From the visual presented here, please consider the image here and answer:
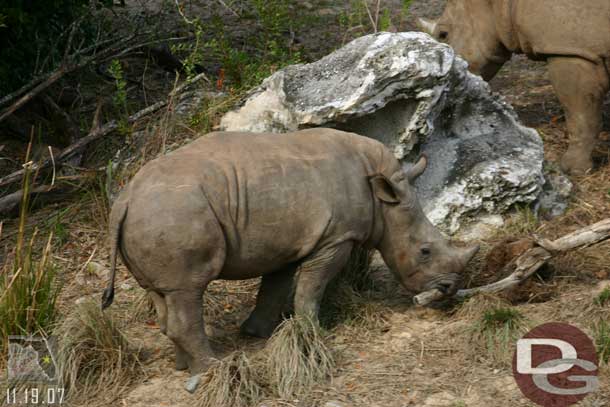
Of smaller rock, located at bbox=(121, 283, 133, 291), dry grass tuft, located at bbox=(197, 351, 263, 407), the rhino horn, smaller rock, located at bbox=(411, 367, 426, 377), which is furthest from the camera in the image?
the rhino horn

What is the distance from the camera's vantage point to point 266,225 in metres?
5.80

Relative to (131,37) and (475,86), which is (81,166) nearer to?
(131,37)

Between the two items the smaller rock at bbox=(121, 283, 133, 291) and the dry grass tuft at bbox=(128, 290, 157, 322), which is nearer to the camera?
the dry grass tuft at bbox=(128, 290, 157, 322)

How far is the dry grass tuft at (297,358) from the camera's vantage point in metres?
5.61

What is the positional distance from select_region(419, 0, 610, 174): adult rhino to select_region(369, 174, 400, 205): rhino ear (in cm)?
302

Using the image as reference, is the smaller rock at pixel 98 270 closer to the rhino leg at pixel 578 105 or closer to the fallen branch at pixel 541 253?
the fallen branch at pixel 541 253

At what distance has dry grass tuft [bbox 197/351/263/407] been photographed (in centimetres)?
543

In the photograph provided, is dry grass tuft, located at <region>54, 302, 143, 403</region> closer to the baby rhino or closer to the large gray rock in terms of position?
the baby rhino

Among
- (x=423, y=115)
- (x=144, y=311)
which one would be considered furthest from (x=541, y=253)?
(x=144, y=311)

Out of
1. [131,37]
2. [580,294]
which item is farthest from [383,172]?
[131,37]

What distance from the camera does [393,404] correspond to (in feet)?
18.1

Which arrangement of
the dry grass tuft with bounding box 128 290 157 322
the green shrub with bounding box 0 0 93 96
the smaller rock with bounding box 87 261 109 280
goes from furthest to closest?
the green shrub with bounding box 0 0 93 96 → the smaller rock with bounding box 87 261 109 280 → the dry grass tuft with bounding box 128 290 157 322

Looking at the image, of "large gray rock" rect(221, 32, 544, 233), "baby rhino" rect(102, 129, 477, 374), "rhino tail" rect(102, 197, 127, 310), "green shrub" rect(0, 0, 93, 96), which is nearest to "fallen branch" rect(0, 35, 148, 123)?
"green shrub" rect(0, 0, 93, 96)

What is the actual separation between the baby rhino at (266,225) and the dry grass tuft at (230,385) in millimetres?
208
